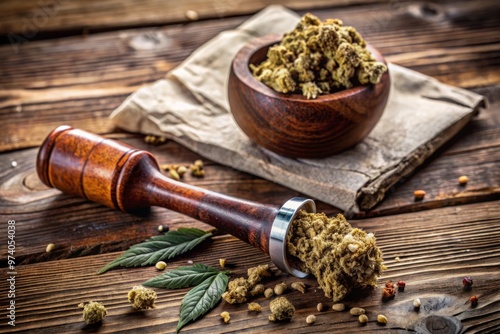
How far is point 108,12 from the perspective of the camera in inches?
102

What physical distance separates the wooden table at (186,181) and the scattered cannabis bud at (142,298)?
0.06ft

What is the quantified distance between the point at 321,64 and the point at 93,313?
2.68 feet

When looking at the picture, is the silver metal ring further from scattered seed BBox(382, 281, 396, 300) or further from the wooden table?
scattered seed BBox(382, 281, 396, 300)

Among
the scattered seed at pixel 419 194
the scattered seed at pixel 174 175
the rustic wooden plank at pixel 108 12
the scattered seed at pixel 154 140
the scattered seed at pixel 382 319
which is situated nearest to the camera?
the scattered seed at pixel 382 319

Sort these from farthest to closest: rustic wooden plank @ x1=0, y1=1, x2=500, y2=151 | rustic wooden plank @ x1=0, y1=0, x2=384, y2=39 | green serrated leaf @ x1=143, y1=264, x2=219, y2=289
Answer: rustic wooden plank @ x1=0, y1=0, x2=384, y2=39 < rustic wooden plank @ x1=0, y1=1, x2=500, y2=151 < green serrated leaf @ x1=143, y1=264, x2=219, y2=289

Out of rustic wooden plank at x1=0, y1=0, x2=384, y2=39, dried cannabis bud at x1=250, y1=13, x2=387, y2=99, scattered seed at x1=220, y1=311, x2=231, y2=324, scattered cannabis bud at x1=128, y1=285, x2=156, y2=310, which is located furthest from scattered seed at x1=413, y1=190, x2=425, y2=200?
rustic wooden plank at x1=0, y1=0, x2=384, y2=39

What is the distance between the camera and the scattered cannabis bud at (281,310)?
124 centimetres

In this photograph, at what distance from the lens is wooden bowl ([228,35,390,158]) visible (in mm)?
1515

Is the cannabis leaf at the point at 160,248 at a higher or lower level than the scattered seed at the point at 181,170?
lower

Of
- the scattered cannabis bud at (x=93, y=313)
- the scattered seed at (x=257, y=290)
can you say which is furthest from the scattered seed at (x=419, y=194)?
the scattered cannabis bud at (x=93, y=313)

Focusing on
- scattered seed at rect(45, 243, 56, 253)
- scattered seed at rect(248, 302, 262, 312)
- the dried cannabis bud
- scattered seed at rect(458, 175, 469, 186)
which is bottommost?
scattered seed at rect(45, 243, 56, 253)

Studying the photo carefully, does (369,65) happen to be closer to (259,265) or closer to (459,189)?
(459,189)

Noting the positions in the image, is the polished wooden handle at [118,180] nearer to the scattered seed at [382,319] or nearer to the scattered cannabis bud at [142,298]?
the scattered cannabis bud at [142,298]

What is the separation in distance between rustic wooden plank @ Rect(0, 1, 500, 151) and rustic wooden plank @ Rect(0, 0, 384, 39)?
0.06m
